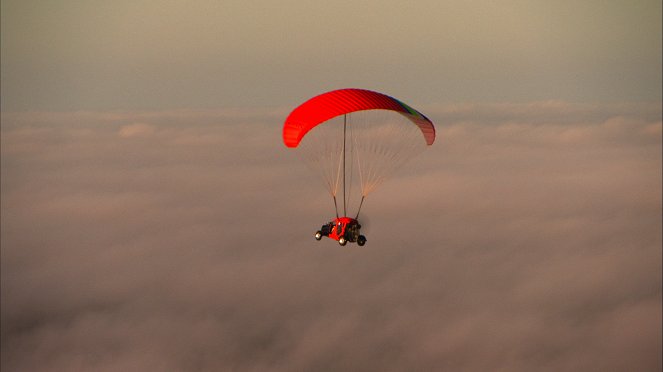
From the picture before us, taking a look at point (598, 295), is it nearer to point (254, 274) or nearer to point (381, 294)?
point (381, 294)

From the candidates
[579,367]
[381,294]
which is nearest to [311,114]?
[579,367]

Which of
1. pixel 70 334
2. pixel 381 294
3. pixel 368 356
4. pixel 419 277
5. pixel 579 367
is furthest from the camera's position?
pixel 419 277

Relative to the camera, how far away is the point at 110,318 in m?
169

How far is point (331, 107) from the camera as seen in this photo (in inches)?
1307

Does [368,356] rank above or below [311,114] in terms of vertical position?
above

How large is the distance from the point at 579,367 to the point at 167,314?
362ft

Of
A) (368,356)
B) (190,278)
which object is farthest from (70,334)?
(368,356)

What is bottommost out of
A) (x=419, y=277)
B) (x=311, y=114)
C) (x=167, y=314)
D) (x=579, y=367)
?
(x=311, y=114)

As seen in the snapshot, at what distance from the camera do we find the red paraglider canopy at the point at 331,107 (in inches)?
1291

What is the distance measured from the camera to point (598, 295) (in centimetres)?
17862

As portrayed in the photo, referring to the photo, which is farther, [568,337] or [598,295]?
[598,295]

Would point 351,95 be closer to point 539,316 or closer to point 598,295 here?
point 539,316

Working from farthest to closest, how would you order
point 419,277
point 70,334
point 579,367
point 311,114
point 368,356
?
point 419,277 < point 70,334 < point 368,356 < point 579,367 < point 311,114

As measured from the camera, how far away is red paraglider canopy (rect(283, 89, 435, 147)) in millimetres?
32781
